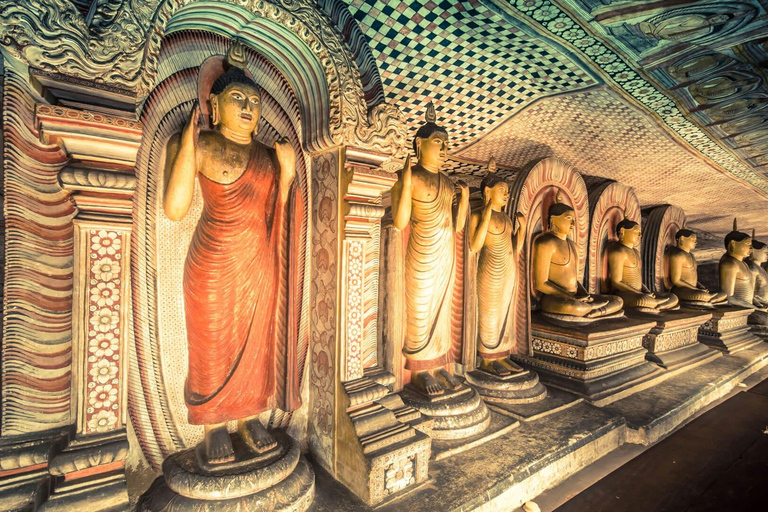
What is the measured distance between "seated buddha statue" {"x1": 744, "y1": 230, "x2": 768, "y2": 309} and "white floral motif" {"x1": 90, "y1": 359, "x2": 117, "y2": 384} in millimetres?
11058

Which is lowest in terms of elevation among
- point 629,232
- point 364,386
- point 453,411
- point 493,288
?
point 453,411

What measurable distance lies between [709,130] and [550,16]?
3.43m

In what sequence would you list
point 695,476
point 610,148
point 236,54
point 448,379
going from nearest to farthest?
point 236,54 < point 695,476 < point 448,379 < point 610,148

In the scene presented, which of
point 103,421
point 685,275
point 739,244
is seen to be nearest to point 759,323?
point 739,244

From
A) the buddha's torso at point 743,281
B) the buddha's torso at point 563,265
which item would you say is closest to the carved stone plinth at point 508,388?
the buddha's torso at point 563,265

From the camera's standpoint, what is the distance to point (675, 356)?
5.47 meters

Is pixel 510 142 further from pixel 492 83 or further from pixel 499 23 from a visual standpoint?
pixel 499 23

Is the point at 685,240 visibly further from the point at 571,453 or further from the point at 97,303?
the point at 97,303

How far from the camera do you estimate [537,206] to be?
4.98 metres

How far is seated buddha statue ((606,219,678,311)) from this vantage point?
6.17 metres

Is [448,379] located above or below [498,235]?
below

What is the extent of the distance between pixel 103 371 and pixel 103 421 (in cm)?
23

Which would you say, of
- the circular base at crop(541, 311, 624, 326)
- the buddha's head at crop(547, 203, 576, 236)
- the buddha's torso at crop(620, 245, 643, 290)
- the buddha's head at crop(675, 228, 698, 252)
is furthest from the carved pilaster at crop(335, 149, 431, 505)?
the buddha's head at crop(675, 228, 698, 252)

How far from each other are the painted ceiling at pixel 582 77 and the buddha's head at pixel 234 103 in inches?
26.2
